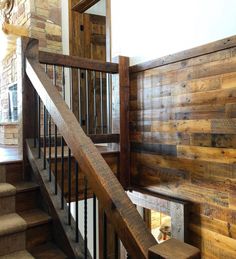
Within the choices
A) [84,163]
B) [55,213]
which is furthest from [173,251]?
[55,213]

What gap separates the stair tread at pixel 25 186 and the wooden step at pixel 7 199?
0.04 meters

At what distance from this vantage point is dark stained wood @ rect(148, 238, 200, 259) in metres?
0.90

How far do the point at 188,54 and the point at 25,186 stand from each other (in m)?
1.63

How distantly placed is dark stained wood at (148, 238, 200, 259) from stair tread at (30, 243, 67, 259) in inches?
32.4

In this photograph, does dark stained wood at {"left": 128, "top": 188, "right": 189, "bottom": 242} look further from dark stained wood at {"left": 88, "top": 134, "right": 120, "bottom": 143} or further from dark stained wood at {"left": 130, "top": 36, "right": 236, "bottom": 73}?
dark stained wood at {"left": 130, "top": 36, "right": 236, "bottom": 73}

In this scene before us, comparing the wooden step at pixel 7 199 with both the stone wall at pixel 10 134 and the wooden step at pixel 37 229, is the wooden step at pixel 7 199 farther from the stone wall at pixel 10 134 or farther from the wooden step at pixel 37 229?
the stone wall at pixel 10 134

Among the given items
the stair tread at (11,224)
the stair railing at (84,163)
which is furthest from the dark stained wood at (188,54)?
the stair tread at (11,224)

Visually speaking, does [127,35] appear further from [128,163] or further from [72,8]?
[72,8]

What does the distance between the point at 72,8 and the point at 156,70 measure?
2527mm

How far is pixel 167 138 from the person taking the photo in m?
2.38

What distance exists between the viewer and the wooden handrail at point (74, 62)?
2.26 metres

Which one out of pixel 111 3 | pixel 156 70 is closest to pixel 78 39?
pixel 111 3

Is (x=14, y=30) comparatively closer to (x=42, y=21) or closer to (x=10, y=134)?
(x=42, y=21)

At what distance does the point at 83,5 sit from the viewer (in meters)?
4.15
